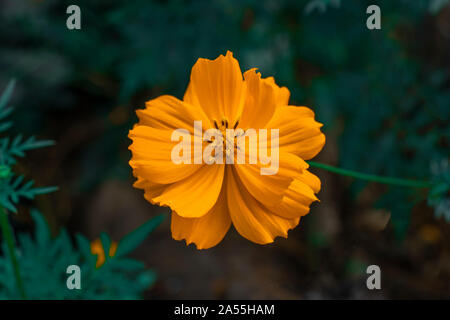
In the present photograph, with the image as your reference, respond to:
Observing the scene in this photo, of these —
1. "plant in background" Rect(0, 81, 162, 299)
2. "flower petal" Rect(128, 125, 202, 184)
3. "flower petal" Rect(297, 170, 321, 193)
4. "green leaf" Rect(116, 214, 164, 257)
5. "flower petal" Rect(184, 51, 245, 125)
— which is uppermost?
"flower petal" Rect(184, 51, 245, 125)

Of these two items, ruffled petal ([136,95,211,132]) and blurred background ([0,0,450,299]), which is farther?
blurred background ([0,0,450,299])

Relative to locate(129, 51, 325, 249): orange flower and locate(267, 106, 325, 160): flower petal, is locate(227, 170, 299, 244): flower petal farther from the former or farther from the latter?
locate(267, 106, 325, 160): flower petal

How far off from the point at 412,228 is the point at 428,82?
927mm

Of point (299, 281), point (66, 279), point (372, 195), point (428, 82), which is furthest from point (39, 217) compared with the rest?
point (372, 195)

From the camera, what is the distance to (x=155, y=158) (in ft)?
3.31

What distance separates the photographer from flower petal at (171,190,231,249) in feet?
3.32

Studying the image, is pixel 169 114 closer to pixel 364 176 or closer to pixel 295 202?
pixel 295 202

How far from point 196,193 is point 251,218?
0.45ft

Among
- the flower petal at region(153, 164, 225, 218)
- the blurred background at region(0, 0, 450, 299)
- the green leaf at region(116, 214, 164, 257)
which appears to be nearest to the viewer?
the flower petal at region(153, 164, 225, 218)

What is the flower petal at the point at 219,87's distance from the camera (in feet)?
3.38

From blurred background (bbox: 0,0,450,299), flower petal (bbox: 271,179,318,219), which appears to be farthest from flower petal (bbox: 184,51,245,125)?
blurred background (bbox: 0,0,450,299)

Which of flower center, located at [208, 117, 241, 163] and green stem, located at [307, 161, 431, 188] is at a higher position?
flower center, located at [208, 117, 241, 163]

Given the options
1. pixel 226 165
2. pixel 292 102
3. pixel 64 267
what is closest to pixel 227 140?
pixel 226 165

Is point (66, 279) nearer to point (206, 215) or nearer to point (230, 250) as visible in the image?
point (206, 215)
